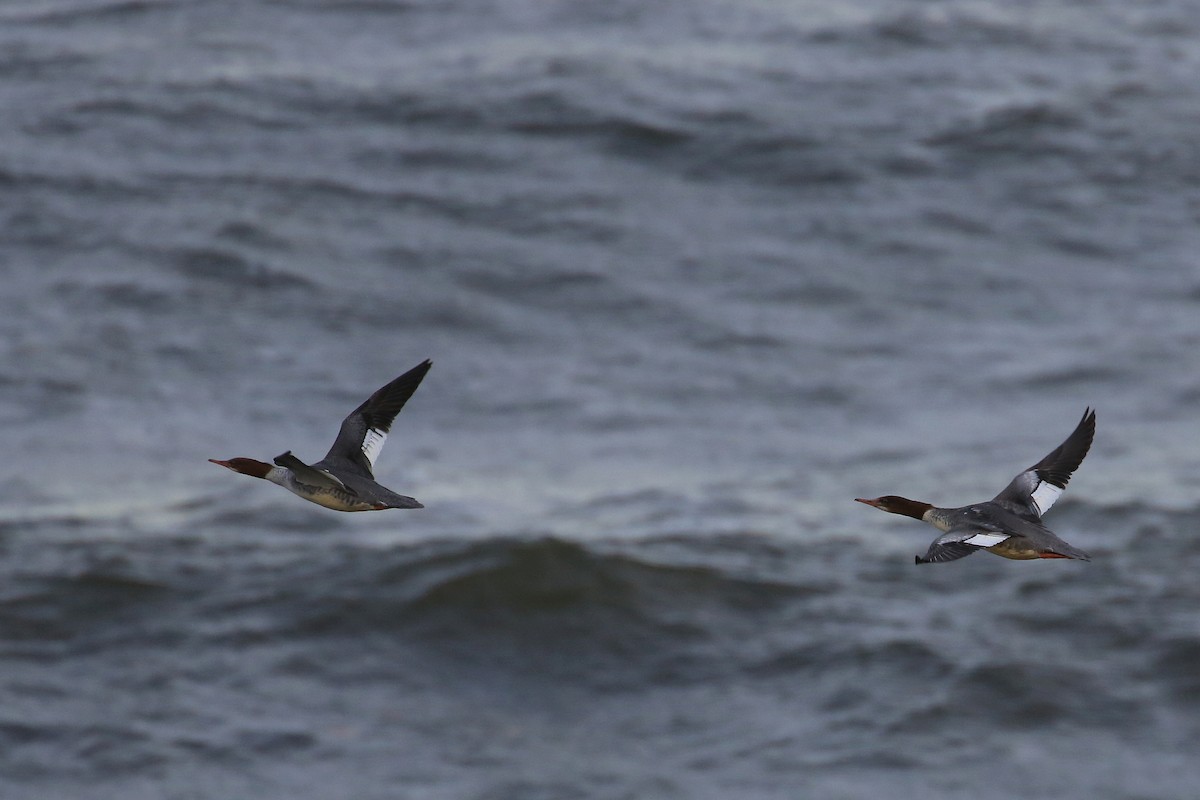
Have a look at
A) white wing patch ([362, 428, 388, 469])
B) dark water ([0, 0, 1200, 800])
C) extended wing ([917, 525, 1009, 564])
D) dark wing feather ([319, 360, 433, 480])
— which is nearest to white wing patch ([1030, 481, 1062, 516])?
extended wing ([917, 525, 1009, 564])

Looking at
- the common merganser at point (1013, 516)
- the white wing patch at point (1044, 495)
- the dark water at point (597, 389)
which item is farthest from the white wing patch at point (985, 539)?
the dark water at point (597, 389)

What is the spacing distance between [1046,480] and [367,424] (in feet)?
9.48

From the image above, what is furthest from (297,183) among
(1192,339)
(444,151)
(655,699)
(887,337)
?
(1192,339)

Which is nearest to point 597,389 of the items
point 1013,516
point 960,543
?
point 1013,516

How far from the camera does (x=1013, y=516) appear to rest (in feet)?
22.8

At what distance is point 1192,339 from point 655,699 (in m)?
10.7

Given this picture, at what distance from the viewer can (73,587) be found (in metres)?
20.3

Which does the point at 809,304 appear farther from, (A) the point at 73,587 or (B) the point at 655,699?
(A) the point at 73,587

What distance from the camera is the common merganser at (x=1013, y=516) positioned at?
619 centimetres

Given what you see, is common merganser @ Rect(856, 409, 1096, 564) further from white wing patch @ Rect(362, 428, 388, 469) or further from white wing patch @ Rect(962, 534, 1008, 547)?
white wing patch @ Rect(362, 428, 388, 469)

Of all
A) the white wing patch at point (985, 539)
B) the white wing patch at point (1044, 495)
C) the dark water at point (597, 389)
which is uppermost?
the white wing patch at point (985, 539)

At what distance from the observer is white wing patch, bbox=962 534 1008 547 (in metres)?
6.13

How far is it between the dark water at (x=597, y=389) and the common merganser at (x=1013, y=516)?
435 inches

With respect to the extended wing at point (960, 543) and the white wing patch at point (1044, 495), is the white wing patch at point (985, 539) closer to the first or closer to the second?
the extended wing at point (960, 543)
